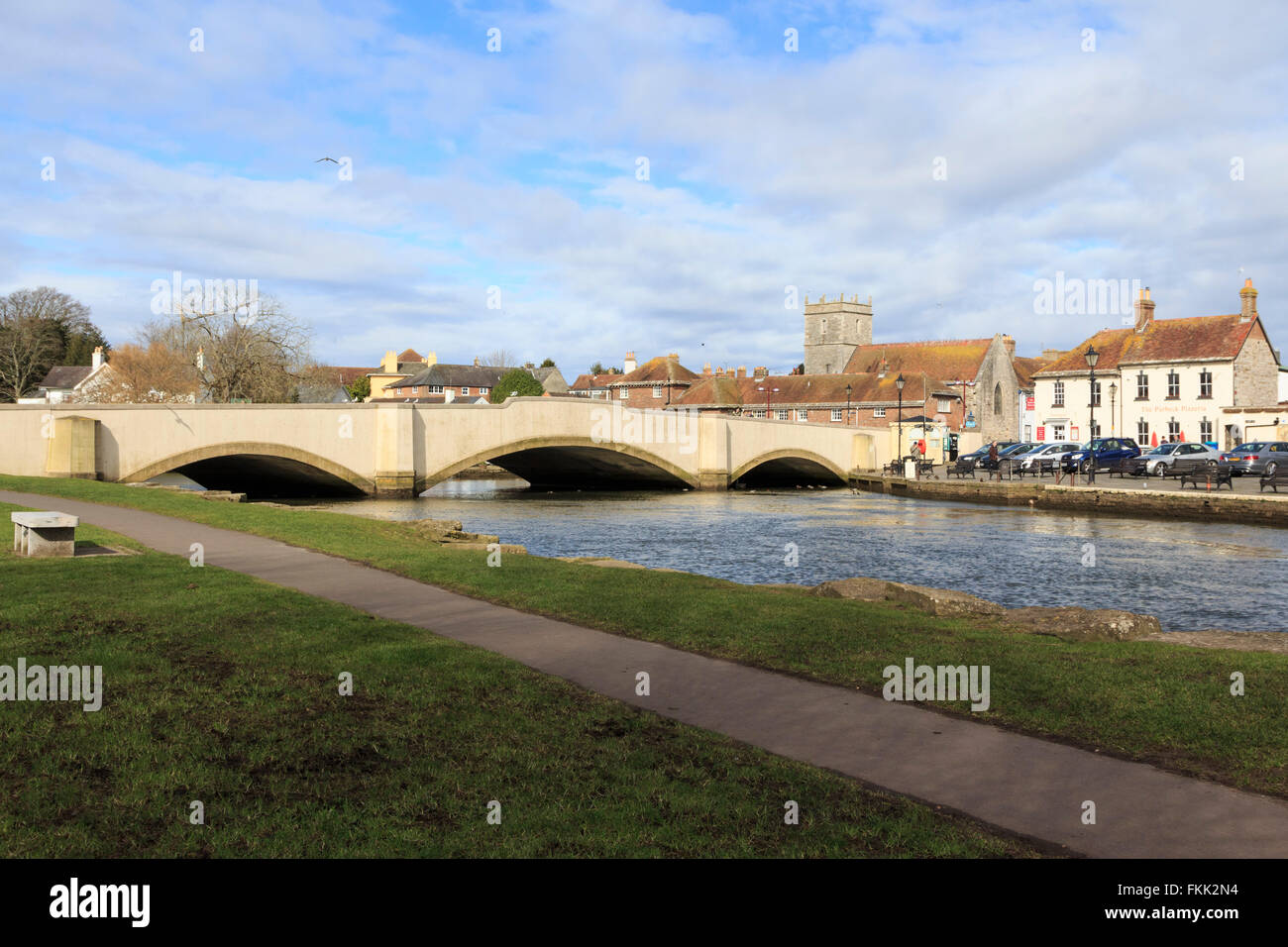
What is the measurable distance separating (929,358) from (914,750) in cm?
9730

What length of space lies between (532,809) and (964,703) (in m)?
4.13

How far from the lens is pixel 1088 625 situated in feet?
39.0

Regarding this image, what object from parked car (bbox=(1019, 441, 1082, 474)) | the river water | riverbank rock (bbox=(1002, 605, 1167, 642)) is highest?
parked car (bbox=(1019, 441, 1082, 474))

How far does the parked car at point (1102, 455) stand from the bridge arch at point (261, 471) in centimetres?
3660

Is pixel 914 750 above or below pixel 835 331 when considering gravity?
below

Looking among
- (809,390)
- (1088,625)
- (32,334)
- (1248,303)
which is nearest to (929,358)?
(809,390)

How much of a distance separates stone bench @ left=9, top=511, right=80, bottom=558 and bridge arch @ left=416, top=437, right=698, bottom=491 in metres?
34.4

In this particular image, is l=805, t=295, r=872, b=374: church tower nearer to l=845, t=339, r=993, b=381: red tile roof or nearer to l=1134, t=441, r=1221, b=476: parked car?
l=845, t=339, r=993, b=381: red tile roof

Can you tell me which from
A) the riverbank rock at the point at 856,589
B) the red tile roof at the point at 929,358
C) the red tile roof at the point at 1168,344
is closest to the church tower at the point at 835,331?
the red tile roof at the point at 929,358

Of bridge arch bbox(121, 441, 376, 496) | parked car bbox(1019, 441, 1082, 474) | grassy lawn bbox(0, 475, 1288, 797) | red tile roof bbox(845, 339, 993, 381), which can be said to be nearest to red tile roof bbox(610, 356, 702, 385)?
red tile roof bbox(845, 339, 993, 381)

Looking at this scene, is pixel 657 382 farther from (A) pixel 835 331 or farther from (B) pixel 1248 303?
(B) pixel 1248 303

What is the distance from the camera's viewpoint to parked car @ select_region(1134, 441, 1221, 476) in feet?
164

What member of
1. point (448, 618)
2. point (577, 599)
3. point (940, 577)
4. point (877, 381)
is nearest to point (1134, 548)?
point (940, 577)

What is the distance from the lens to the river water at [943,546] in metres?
21.2
